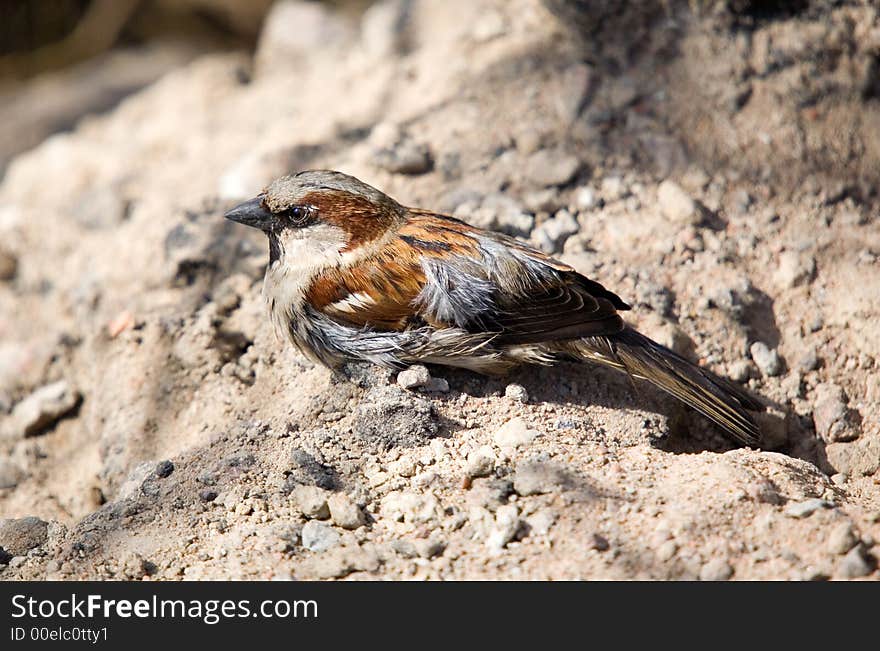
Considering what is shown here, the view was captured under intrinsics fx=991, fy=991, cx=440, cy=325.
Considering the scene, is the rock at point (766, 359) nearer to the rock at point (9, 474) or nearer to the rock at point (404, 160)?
the rock at point (404, 160)

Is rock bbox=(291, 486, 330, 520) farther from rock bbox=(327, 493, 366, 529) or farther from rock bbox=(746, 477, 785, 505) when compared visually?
rock bbox=(746, 477, 785, 505)

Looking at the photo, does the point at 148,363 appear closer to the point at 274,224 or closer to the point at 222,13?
the point at 274,224

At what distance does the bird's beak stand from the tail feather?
1549 millimetres

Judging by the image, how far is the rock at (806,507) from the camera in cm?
349

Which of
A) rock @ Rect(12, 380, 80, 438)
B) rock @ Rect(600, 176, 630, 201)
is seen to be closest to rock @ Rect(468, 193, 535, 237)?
rock @ Rect(600, 176, 630, 201)

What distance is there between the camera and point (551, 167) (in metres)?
5.43

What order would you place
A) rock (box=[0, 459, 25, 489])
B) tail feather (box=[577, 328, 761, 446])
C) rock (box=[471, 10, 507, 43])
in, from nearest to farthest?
tail feather (box=[577, 328, 761, 446]) → rock (box=[0, 459, 25, 489]) → rock (box=[471, 10, 507, 43])

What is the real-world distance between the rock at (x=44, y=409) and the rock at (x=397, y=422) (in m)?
2.08

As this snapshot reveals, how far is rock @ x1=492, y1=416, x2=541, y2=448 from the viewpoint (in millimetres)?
4023

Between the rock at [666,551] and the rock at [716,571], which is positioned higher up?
the rock at [666,551]

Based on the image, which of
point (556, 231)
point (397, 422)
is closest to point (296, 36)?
point (556, 231)

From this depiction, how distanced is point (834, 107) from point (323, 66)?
3384 millimetres

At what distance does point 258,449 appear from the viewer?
4.20m

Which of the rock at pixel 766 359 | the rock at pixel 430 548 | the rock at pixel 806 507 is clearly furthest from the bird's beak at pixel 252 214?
the rock at pixel 806 507
